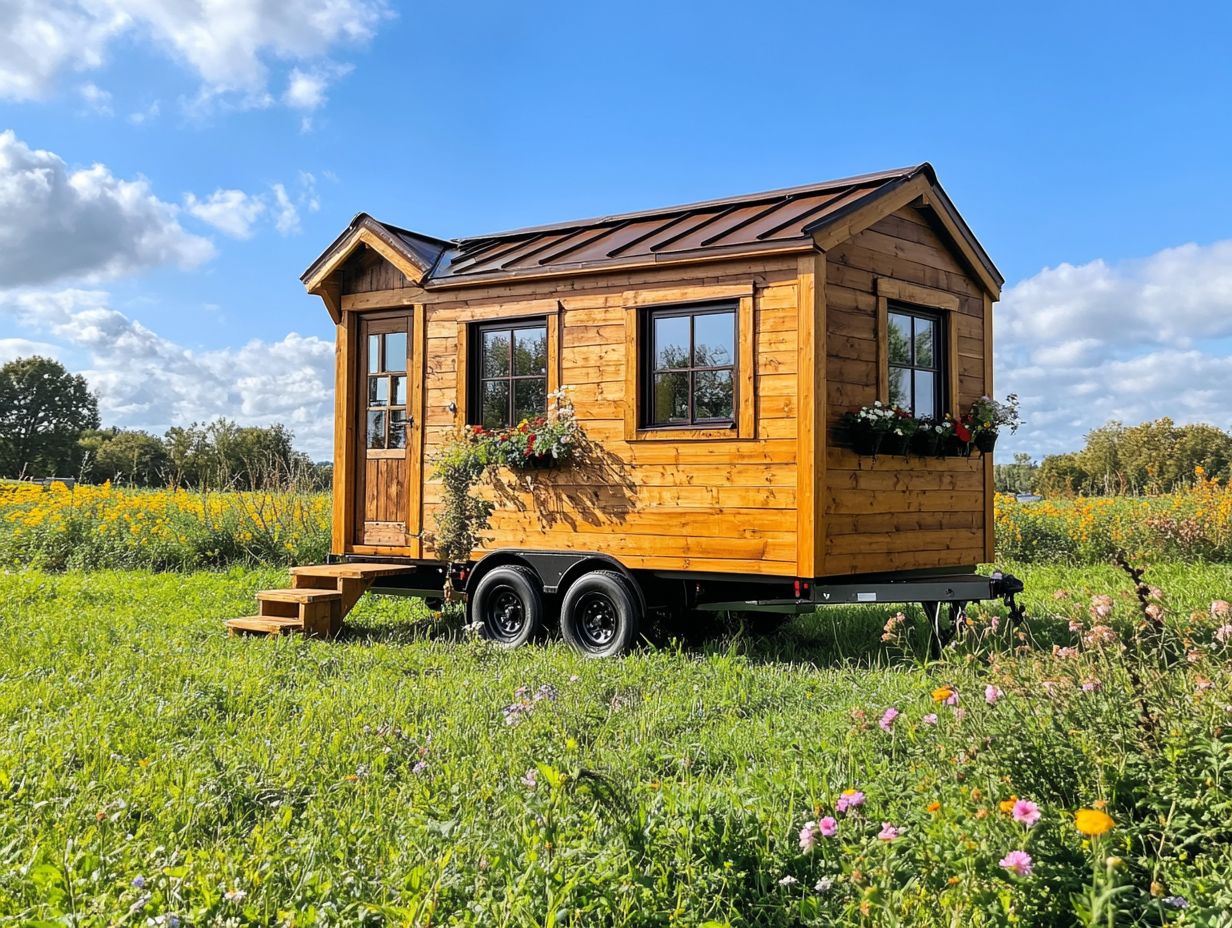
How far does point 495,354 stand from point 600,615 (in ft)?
8.44

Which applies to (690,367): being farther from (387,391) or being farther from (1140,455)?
(1140,455)

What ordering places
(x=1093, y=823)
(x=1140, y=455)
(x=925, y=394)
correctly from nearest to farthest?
(x=1093, y=823)
(x=925, y=394)
(x=1140, y=455)

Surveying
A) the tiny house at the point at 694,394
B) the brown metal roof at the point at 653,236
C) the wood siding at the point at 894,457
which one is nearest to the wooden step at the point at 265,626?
the tiny house at the point at 694,394

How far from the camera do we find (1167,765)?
119 inches

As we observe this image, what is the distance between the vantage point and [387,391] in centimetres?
990

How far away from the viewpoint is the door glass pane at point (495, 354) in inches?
356

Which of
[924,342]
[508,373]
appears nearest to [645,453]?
[508,373]

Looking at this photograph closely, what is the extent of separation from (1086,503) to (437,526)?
30.3 ft

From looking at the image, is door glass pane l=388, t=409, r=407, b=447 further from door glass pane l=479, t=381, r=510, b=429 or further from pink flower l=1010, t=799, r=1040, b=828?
pink flower l=1010, t=799, r=1040, b=828

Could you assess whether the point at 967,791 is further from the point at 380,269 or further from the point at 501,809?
the point at 380,269

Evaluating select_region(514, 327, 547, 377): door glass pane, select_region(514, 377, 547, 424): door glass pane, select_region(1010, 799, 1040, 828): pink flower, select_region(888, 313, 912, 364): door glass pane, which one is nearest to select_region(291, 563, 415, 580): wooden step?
select_region(514, 377, 547, 424): door glass pane

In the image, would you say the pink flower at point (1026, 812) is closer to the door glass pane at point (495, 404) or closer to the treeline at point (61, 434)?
the door glass pane at point (495, 404)

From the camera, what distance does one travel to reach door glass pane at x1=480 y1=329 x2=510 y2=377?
9.05m

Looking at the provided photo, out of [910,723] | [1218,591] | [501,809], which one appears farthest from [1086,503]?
[501,809]
